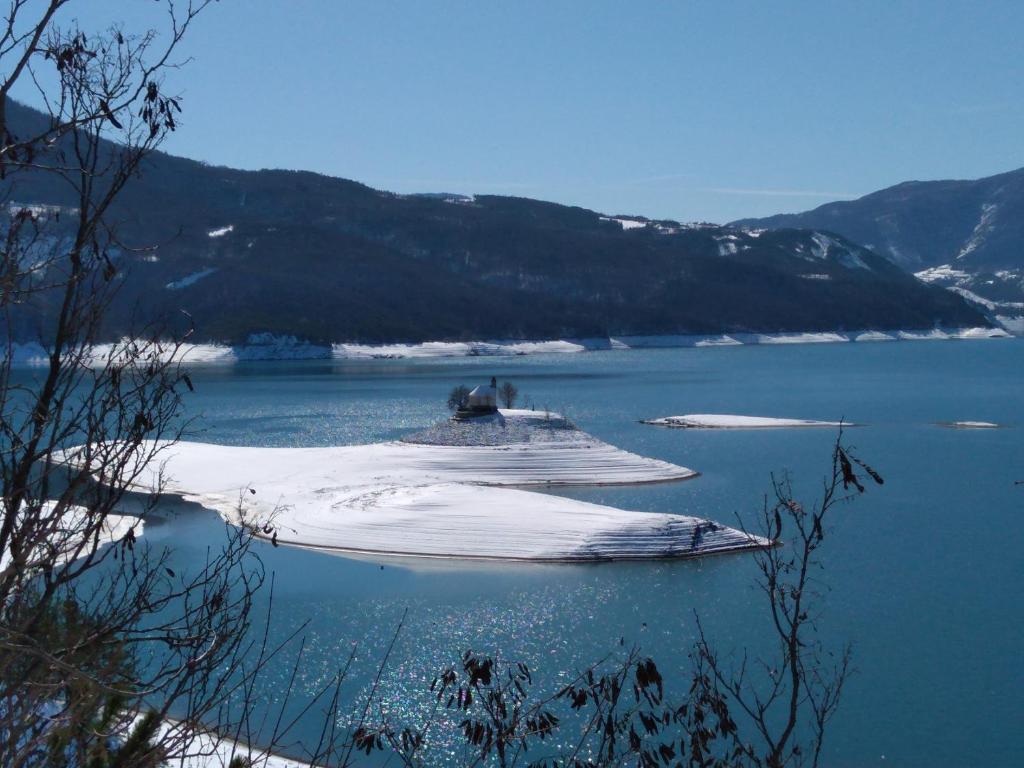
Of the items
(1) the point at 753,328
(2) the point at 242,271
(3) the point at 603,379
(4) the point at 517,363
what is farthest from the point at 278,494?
(1) the point at 753,328

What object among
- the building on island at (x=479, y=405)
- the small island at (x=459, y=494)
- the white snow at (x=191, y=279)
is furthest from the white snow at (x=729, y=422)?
the white snow at (x=191, y=279)

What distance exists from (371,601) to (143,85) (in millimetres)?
19564

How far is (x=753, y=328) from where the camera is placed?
179875 millimetres

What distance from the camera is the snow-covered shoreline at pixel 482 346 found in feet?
420

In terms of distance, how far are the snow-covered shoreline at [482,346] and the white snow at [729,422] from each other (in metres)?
57.4

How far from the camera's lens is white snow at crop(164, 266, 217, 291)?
156 m

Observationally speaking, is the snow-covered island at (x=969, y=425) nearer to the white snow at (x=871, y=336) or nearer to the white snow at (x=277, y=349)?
the white snow at (x=277, y=349)

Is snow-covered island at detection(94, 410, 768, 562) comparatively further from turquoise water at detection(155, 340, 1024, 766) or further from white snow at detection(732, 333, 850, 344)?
white snow at detection(732, 333, 850, 344)

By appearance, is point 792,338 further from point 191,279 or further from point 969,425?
point 969,425

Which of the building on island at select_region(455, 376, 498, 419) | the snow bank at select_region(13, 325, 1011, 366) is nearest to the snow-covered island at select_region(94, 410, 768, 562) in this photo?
the building on island at select_region(455, 376, 498, 419)

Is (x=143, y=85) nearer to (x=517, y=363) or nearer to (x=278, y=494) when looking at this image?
(x=278, y=494)

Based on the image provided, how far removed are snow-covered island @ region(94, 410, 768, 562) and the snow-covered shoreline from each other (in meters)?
59.0

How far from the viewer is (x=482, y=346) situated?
484 feet

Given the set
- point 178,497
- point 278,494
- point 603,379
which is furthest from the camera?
point 603,379
